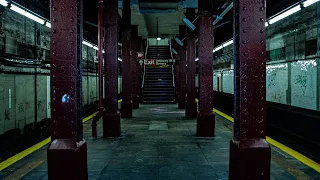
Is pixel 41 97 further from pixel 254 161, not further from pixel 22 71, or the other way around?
pixel 254 161

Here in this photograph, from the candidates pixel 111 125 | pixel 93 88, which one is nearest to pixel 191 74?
pixel 111 125

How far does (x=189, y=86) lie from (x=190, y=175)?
8.61m

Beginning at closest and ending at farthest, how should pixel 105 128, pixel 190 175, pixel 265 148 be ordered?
1. pixel 265 148
2. pixel 190 175
3. pixel 105 128

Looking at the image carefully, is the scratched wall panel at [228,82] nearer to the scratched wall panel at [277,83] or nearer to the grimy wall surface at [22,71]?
the scratched wall panel at [277,83]

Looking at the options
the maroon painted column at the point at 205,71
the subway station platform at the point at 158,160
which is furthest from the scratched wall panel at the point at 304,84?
the maroon painted column at the point at 205,71

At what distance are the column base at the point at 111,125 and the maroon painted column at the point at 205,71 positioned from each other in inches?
105

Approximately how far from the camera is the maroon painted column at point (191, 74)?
12.8 meters

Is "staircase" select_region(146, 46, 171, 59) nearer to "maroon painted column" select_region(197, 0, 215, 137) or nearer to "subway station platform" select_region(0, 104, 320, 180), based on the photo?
"maroon painted column" select_region(197, 0, 215, 137)

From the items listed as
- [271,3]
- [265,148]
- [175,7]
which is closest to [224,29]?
[175,7]

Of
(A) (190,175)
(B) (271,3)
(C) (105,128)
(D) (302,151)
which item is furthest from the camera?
(B) (271,3)

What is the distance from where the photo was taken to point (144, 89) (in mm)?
22312

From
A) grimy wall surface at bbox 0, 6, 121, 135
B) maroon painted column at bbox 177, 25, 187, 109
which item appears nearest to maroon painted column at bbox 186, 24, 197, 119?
maroon painted column at bbox 177, 25, 187, 109

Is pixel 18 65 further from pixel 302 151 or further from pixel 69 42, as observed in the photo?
pixel 302 151

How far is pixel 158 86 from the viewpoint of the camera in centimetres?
2262
